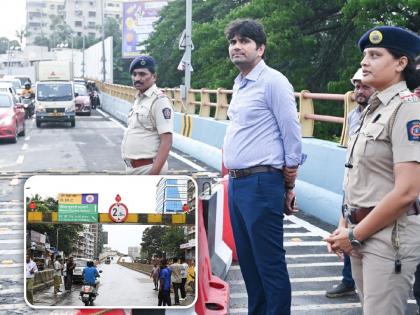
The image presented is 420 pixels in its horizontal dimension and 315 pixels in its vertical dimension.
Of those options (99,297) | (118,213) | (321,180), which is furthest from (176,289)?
(321,180)

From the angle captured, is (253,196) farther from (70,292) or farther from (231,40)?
(70,292)

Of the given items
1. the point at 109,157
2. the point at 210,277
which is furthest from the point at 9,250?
the point at 109,157

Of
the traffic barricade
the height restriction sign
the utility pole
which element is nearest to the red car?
the utility pole

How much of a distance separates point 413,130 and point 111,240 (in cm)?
138

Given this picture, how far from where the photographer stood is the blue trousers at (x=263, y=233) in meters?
4.11

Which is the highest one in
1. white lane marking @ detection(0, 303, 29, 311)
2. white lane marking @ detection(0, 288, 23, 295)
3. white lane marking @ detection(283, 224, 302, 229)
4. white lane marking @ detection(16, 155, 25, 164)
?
white lane marking @ detection(0, 303, 29, 311)

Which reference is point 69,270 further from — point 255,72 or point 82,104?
point 82,104

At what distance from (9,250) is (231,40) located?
4616mm

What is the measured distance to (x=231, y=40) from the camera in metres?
4.20

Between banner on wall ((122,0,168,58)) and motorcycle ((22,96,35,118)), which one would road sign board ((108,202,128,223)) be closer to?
motorcycle ((22,96,35,118))

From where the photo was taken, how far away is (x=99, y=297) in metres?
3.41

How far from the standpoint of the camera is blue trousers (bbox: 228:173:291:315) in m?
4.11

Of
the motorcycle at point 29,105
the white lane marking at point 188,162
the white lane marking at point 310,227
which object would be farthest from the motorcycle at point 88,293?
the motorcycle at point 29,105

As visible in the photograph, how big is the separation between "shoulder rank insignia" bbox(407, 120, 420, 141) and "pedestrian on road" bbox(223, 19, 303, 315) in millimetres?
1304
